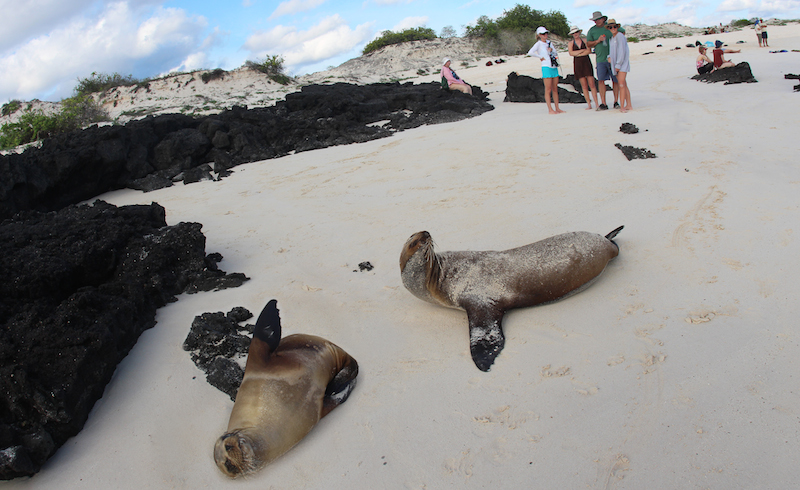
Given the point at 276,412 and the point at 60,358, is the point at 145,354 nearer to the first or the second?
the point at 60,358

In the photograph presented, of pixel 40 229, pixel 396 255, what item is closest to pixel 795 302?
pixel 396 255

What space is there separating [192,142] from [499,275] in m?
8.04

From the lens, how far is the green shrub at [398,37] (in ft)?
106

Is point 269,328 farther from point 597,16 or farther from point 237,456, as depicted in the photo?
point 597,16

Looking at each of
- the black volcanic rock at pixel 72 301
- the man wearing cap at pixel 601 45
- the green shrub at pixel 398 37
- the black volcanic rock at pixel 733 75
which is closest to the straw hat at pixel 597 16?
the man wearing cap at pixel 601 45

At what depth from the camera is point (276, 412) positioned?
251 cm

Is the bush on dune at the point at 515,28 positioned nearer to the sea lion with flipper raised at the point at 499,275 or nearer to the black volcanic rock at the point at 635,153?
the black volcanic rock at the point at 635,153

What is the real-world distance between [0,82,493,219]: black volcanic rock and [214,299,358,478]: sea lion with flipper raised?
6.65 meters

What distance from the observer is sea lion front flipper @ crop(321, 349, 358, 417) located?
2762mm

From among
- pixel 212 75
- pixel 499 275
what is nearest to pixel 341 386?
pixel 499 275

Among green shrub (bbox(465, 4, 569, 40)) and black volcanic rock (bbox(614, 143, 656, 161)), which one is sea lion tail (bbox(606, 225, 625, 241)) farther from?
green shrub (bbox(465, 4, 569, 40))

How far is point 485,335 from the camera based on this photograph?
311 cm

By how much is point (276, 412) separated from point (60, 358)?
4.65ft

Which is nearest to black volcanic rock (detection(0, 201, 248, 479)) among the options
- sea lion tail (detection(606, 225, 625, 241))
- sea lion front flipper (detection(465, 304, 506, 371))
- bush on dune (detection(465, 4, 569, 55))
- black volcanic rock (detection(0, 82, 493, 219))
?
sea lion front flipper (detection(465, 304, 506, 371))
